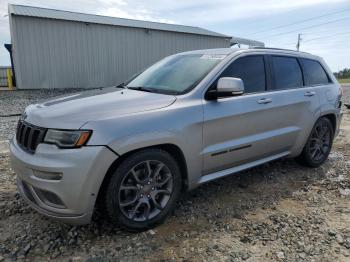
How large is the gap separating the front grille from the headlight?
13 centimetres

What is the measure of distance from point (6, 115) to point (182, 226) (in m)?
8.04

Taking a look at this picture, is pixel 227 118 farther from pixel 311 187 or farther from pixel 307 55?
pixel 307 55

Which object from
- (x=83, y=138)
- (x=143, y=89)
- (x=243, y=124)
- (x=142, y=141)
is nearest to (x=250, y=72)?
(x=243, y=124)

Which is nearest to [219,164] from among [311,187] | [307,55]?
[311,187]

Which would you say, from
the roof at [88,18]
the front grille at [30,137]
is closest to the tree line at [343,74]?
the roof at [88,18]

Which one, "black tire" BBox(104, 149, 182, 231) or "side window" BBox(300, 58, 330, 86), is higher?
"side window" BBox(300, 58, 330, 86)

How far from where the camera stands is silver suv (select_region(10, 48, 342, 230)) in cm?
264

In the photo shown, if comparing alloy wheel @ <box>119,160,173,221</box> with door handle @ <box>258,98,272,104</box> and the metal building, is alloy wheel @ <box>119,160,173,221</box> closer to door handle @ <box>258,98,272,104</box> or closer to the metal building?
door handle @ <box>258,98,272,104</box>

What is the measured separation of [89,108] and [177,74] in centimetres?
129

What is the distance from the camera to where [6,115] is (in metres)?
9.41

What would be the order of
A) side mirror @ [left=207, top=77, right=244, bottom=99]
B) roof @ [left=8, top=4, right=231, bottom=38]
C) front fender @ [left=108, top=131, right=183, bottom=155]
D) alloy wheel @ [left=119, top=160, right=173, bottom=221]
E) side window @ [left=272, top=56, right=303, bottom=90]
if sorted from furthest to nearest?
roof @ [left=8, top=4, right=231, bottom=38] → side window @ [left=272, top=56, right=303, bottom=90] → side mirror @ [left=207, top=77, right=244, bottom=99] → alloy wheel @ [left=119, top=160, right=173, bottom=221] → front fender @ [left=108, top=131, right=183, bottom=155]

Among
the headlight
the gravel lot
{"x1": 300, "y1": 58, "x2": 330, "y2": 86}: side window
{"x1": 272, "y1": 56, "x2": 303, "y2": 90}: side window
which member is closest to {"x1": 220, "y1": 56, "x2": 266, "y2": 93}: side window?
{"x1": 272, "y1": 56, "x2": 303, "y2": 90}: side window

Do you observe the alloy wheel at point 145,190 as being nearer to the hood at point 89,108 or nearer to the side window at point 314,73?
the hood at point 89,108

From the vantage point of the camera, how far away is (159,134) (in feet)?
9.64
